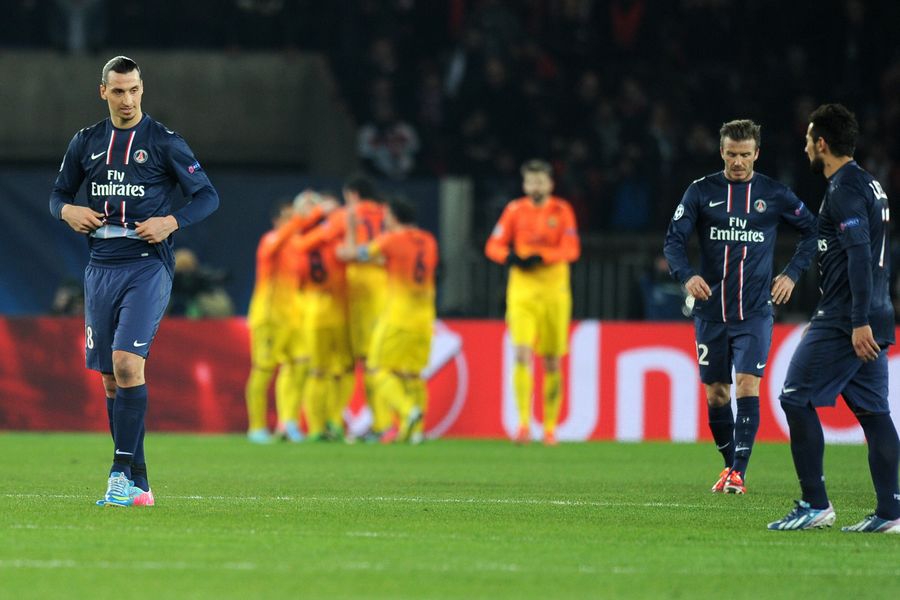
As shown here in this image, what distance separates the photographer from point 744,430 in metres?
11.6

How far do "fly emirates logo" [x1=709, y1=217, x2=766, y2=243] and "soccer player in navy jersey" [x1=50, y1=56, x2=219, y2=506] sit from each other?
3713 mm

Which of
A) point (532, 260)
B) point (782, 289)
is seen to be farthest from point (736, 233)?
point (532, 260)

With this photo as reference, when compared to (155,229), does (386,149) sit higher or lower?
higher

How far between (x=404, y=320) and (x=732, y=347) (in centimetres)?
682

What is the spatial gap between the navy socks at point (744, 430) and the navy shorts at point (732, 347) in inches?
7.9

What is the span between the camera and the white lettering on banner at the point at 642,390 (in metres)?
18.6

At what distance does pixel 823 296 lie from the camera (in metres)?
8.83

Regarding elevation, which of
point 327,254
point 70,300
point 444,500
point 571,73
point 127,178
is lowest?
point 444,500

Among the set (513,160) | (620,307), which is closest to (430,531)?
(620,307)

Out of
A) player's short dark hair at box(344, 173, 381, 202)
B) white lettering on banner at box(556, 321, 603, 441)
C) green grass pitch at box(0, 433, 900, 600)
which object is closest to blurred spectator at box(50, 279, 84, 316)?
player's short dark hair at box(344, 173, 381, 202)

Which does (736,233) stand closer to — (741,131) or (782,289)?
(741,131)

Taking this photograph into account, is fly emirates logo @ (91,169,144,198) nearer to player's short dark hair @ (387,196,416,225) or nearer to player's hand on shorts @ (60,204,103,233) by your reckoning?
player's hand on shorts @ (60,204,103,233)

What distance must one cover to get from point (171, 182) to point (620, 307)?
12.4 m

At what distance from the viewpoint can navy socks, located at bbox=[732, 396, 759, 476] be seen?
1141cm
